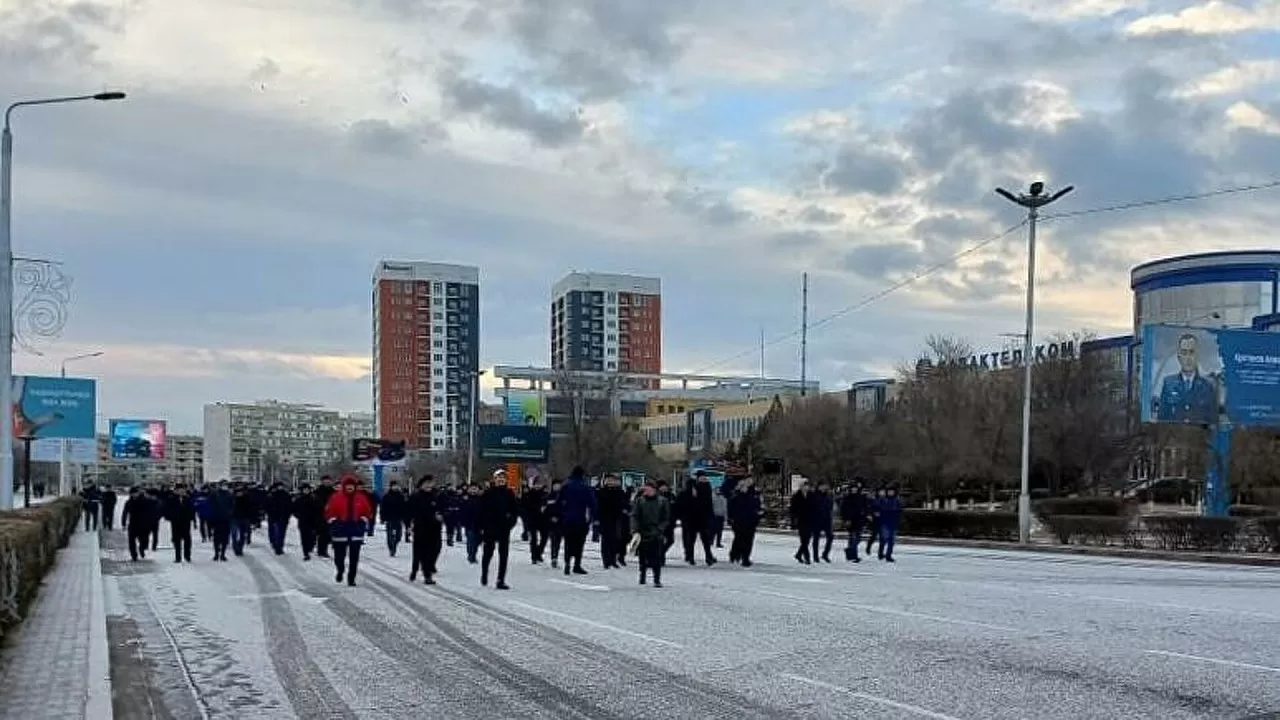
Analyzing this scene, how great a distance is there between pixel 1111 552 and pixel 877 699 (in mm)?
26411

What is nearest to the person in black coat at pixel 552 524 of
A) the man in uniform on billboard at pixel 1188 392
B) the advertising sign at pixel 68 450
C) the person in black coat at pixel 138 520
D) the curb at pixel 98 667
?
the curb at pixel 98 667

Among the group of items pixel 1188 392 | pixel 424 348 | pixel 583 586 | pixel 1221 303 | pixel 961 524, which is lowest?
pixel 961 524

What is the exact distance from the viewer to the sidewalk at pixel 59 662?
10.1 m

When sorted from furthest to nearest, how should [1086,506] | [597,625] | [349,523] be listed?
[1086,506] < [349,523] < [597,625]

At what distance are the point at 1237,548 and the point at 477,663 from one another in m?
26.1

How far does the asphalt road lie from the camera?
10.0 meters

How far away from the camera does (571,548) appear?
2428 cm

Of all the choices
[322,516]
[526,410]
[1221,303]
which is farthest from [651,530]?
[1221,303]

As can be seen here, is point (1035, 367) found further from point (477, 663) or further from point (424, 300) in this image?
point (424, 300)

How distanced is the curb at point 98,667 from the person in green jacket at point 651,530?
768cm

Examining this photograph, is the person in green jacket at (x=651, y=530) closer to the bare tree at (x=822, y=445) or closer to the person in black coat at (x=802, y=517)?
the person in black coat at (x=802, y=517)

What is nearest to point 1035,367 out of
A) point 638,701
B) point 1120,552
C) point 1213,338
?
point 1213,338

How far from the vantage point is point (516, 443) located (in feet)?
259

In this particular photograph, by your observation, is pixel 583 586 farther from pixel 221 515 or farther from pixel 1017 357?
pixel 1017 357
